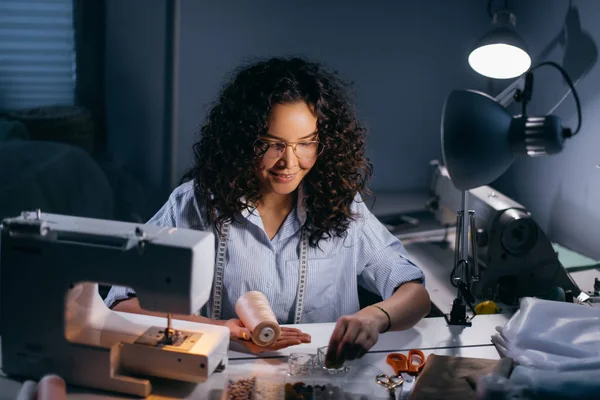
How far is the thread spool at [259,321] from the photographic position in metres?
1.53

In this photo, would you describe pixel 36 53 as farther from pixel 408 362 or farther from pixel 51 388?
pixel 408 362

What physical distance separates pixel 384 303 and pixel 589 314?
1.55 feet

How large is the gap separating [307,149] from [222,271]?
42cm

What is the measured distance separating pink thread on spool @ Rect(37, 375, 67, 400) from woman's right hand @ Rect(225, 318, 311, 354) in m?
0.40

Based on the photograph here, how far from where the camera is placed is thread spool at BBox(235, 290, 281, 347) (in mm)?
1534

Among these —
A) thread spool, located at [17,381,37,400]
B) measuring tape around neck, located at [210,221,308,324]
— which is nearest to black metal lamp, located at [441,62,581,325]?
measuring tape around neck, located at [210,221,308,324]

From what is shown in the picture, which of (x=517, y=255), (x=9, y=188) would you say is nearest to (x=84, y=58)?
(x=9, y=188)

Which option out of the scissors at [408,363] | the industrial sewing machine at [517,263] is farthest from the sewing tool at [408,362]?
the industrial sewing machine at [517,263]

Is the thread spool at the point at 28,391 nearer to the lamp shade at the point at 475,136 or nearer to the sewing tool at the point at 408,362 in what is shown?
the sewing tool at the point at 408,362

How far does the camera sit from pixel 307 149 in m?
1.80

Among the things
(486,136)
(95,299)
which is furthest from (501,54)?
(95,299)

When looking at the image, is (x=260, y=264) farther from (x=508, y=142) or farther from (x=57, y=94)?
(x=57, y=94)

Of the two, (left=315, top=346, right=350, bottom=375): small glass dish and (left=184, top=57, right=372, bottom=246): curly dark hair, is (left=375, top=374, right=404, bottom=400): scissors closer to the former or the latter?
(left=315, top=346, right=350, bottom=375): small glass dish

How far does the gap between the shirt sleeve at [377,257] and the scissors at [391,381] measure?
461 millimetres
